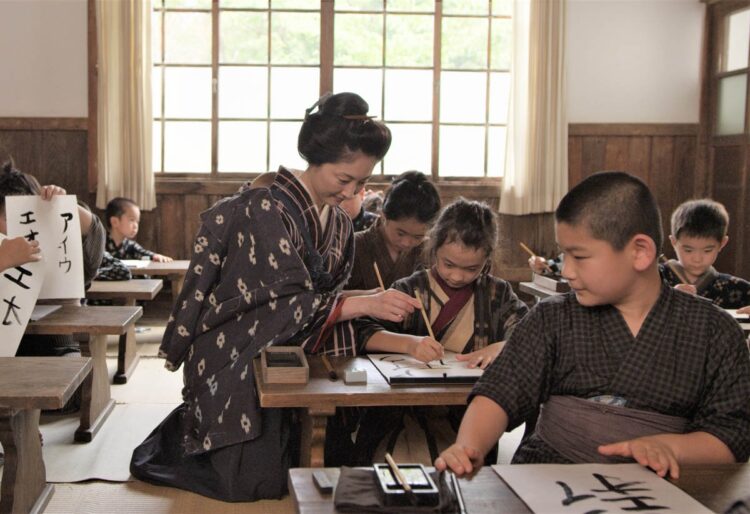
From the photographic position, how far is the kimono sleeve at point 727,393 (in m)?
1.74

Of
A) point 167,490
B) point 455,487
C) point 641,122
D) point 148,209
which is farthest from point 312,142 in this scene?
point 641,122

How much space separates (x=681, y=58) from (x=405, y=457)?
5779 mm

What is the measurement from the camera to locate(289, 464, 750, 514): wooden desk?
1.38 m

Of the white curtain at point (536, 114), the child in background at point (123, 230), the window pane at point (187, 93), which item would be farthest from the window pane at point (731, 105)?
the child in background at point (123, 230)

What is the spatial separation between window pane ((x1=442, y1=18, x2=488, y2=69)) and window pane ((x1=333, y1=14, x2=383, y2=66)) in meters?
0.55

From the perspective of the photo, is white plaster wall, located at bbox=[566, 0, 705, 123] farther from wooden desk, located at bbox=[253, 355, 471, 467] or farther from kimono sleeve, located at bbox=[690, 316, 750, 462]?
kimono sleeve, located at bbox=[690, 316, 750, 462]

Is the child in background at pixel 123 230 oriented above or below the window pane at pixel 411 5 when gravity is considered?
below

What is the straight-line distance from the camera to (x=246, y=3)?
7168 mm

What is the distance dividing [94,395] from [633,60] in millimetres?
5316

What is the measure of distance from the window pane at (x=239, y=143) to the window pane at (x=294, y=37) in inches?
22.3

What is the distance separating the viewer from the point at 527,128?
7.27 metres

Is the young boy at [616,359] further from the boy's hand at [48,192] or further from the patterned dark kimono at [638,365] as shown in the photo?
the boy's hand at [48,192]

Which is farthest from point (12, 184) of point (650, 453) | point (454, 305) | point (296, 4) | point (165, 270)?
point (296, 4)

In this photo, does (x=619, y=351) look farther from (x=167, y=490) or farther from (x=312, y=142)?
(x=167, y=490)
